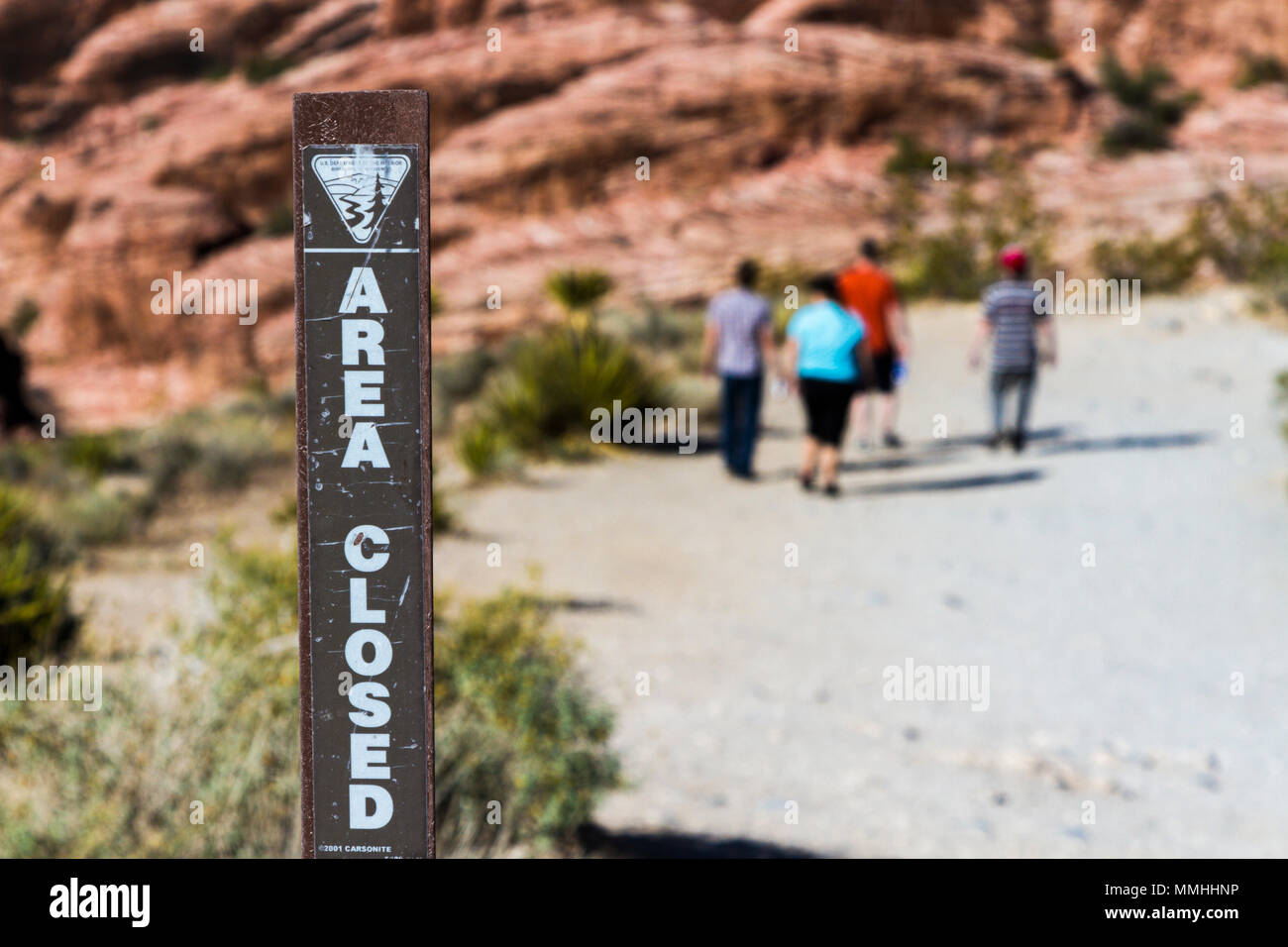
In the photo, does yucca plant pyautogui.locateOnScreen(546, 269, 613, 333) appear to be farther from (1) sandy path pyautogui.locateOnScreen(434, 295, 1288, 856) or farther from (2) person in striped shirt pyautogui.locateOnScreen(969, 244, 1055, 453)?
(2) person in striped shirt pyautogui.locateOnScreen(969, 244, 1055, 453)

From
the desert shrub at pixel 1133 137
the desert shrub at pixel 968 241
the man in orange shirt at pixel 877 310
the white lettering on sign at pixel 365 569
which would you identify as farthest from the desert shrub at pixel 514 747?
the desert shrub at pixel 1133 137

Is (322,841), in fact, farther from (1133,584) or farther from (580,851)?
(1133,584)

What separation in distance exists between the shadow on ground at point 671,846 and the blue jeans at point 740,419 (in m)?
5.90

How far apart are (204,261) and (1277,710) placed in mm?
31522

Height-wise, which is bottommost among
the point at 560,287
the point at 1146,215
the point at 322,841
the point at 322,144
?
the point at 322,841

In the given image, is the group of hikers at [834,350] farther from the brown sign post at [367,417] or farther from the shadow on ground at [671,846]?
the brown sign post at [367,417]

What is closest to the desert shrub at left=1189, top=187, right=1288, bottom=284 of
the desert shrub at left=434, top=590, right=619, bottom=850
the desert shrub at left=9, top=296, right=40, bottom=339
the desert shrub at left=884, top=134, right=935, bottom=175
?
the desert shrub at left=884, top=134, right=935, bottom=175

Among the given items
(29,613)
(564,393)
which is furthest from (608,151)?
(29,613)

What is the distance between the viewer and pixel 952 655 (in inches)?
265

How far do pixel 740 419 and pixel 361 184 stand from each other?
28.4 feet

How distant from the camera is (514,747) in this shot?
4324mm

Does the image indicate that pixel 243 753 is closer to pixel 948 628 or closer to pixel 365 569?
pixel 365 569

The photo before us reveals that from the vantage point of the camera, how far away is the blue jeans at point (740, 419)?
10398 millimetres

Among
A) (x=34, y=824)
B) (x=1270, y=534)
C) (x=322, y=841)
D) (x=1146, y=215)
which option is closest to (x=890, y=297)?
(x=1270, y=534)
